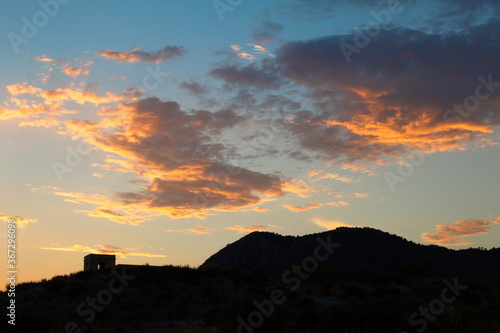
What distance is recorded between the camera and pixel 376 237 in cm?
12619

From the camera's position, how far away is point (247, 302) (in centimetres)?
2948

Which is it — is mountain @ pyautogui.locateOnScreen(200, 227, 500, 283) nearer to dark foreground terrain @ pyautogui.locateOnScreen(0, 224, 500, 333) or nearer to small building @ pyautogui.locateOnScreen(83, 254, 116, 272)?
dark foreground terrain @ pyautogui.locateOnScreen(0, 224, 500, 333)

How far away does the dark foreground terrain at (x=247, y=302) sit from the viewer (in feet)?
73.5

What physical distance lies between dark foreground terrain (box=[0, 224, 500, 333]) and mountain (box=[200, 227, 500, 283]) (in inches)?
126

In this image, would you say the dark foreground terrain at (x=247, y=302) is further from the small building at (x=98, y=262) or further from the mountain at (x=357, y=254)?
the mountain at (x=357, y=254)

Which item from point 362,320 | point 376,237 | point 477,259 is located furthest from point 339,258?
point 362,320

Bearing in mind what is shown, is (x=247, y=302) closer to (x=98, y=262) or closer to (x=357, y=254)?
(x=98, y=262)

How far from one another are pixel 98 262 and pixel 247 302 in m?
30.1

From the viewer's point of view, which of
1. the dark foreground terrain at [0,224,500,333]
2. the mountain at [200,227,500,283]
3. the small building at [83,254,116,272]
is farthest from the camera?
the mountain at [200,227,500,283]

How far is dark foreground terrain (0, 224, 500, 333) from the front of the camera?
2241cm

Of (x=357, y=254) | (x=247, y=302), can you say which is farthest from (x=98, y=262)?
(x=357, y=254)

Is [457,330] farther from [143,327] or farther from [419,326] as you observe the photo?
[143,327]

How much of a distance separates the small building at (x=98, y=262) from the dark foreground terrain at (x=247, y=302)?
1.64m

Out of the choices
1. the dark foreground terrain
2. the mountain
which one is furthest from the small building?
the mountain
